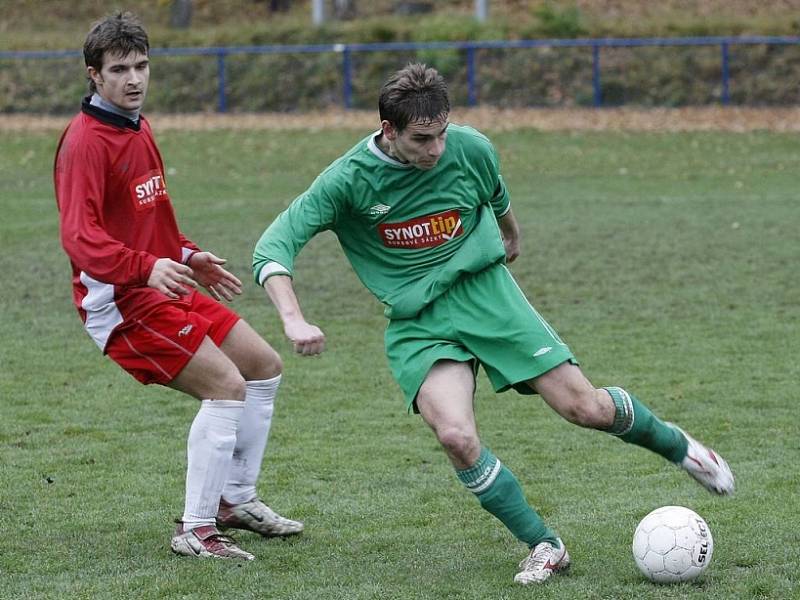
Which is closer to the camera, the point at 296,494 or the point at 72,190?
the point at 72,190

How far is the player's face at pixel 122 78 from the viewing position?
5.02 meters

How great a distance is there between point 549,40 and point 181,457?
2356 cm

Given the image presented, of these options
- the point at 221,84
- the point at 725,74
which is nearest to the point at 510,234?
the point at 725,74

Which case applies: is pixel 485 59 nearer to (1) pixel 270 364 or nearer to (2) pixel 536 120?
(2) pixel 536 120

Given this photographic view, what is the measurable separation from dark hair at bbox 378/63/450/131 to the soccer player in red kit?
93 centimetres

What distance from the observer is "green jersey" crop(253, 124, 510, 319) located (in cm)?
497

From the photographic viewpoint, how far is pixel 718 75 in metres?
27.3

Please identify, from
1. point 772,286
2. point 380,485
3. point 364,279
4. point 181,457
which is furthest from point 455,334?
point 772,286

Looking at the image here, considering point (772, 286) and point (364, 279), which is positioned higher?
point (364, 279)

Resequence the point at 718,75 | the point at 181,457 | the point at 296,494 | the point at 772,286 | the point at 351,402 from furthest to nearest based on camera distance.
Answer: the point at 718,75 < the point at 772,286 < the point at 351,402 < the point at 181,457 < the point at 296,494

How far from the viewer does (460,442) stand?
15.4 ft

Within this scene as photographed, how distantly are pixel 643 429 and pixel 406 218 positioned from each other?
3.82 feet

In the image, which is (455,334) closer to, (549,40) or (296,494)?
(296,494)

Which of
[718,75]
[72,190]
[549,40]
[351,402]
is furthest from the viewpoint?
[549,40]
